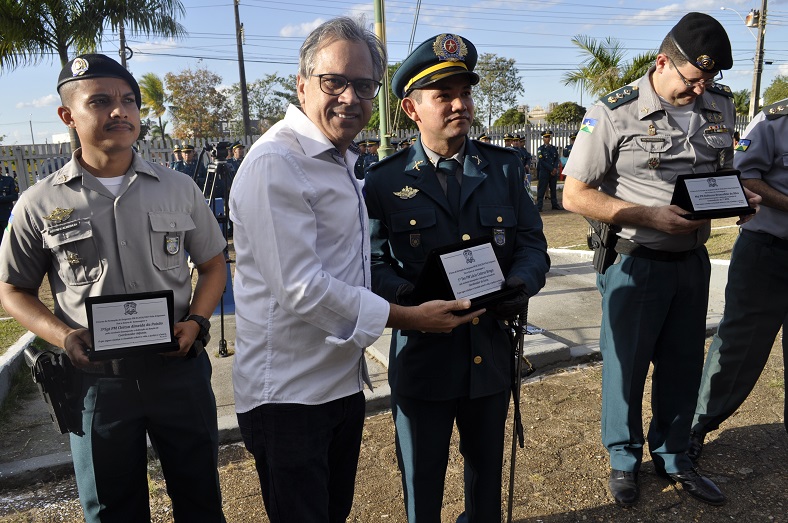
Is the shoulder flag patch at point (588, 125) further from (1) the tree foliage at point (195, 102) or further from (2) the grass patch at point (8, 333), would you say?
(1) the tree foliage at point (195, 102)

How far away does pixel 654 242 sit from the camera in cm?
281

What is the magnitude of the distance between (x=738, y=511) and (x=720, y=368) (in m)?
0.82

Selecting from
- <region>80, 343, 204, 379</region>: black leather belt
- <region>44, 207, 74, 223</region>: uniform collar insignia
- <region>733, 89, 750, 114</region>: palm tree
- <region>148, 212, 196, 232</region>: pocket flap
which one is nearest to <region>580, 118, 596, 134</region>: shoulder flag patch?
<region>148, 212, 196, 232</region>: pocket flap

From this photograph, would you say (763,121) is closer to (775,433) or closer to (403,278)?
(775,433)

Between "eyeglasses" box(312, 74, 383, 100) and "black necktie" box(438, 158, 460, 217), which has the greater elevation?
"eyeglasses" box(312, 74, 383, 100)

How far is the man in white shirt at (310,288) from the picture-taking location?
1662 millimetres

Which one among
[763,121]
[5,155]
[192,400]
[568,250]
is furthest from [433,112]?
[5,155]

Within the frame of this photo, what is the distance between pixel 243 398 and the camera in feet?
6.13

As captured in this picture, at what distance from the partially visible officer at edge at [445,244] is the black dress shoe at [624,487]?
2.95ft

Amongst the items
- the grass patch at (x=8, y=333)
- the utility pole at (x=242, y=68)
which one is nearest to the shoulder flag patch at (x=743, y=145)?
the grass patch at (x=8, y=333)

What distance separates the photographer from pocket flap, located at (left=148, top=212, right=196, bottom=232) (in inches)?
87.7

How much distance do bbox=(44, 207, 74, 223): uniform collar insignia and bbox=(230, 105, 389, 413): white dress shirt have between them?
72 centimetres

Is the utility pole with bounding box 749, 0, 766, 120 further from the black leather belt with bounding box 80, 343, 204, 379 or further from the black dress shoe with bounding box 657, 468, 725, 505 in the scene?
the black leather belt with bounding box 80, 343, 204, 379

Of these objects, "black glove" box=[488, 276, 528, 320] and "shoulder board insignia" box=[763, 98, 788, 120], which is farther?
"shoulder board insignia" box=[763, 98, 788, 120]
